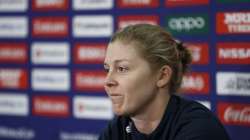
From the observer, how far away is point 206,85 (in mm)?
2070

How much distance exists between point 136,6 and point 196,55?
1.24 ft

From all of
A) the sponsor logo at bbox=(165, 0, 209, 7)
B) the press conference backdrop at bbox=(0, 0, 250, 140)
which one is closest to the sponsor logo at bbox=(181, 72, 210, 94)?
the press conference backdrop at bbox=(0, 0, 250, 140)

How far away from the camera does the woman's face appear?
1.41 m

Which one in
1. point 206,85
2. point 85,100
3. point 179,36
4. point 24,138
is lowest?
point 24,138

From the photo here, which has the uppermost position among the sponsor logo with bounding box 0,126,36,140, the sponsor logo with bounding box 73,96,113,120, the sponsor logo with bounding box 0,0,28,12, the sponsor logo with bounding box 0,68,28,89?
the sponsor logo with bounding box 0,0,28,12

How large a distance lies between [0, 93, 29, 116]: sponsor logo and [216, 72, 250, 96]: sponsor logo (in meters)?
1.09

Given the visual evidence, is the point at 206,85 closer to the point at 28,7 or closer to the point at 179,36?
the point at 179,36

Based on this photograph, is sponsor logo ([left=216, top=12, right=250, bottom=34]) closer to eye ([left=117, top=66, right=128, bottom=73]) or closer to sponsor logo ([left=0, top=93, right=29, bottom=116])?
eye ([left=117, top=66, right=128, bottom=73])

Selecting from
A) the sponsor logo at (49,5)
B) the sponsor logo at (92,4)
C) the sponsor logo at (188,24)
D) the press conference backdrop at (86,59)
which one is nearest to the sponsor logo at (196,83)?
the press conference backdrop at (86,59)

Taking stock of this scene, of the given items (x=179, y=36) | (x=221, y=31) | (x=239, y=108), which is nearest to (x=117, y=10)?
(x=179, y=36)

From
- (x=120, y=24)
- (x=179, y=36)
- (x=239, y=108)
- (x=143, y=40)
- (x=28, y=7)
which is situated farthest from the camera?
(x=28, y=7)

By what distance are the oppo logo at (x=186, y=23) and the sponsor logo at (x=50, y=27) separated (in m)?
0.59

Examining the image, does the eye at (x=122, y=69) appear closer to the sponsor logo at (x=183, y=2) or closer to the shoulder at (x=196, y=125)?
the shoulder at (x=196, y=125)

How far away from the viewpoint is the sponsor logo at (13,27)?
2627 millimetres
